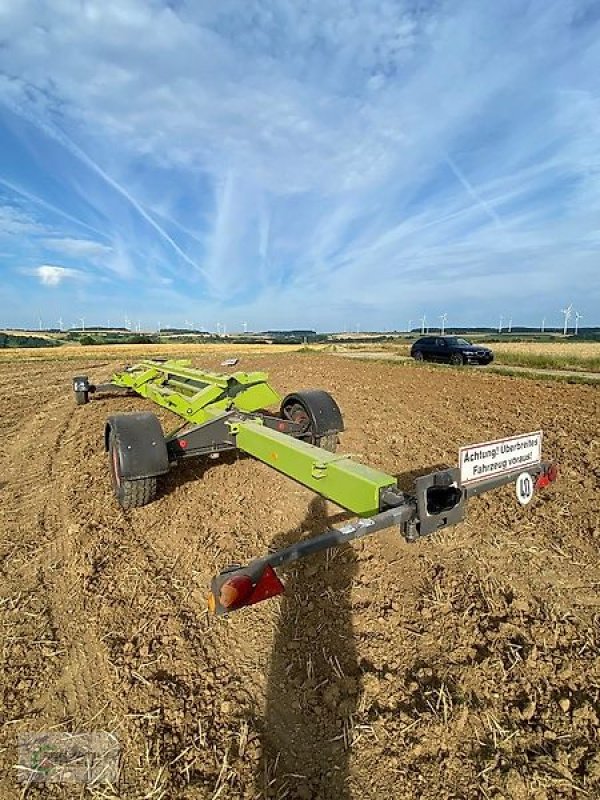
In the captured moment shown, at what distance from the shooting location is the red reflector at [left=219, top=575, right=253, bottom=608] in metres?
1.99

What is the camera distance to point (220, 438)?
502cm

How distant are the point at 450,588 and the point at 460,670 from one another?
799 millimetres

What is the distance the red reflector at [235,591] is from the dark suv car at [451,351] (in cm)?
2379

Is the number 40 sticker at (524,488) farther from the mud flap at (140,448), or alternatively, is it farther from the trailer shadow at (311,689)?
the mud flap at (140,448)

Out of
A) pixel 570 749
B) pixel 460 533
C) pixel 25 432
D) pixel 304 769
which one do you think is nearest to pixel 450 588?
pixel 460 533

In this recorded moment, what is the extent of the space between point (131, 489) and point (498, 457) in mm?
3531

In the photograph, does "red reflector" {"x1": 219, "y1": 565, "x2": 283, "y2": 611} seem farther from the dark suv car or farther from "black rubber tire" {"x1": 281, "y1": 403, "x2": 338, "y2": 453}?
the dark suv car

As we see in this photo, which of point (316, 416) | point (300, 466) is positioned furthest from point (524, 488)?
point (316, 416)

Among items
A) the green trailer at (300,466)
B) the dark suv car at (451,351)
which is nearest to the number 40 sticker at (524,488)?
the green trailer at (300,466)

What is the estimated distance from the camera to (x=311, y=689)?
2605mm

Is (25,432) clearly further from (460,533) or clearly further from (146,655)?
(460,533)

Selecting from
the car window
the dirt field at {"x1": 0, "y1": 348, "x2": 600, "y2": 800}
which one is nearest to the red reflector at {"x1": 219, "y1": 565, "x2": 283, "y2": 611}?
the dirt field at {"x1": 0, "y1": 348, "x2": 600, "y2": 800}

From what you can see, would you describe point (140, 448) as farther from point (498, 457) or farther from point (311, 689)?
point (498, 457)

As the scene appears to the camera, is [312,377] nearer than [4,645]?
No
